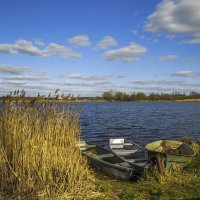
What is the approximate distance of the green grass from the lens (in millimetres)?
7348

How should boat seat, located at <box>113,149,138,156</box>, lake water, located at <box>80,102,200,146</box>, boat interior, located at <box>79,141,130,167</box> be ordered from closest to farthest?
boat interior, located at <box>79,141,130,167</box>, boat seat, located at <box>113,149,138,156</box>, lake water, located at <box>80,102,200,146</box>

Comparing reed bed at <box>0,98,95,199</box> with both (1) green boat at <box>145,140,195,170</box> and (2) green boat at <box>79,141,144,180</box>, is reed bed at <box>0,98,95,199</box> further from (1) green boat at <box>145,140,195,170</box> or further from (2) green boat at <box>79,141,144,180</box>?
(1) green boat at <box>145,140,195,170</box>

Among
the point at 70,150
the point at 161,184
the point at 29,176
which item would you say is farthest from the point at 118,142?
the point at 29,176

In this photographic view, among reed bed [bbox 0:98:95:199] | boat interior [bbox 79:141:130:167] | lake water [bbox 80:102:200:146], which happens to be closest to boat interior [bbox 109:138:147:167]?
boat interior [bbox 79:141:130:167]

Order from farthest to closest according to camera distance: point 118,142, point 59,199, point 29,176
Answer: point 118,142, point 29,176, point 59,199

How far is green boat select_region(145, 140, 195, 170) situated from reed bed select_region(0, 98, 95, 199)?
3.22 m

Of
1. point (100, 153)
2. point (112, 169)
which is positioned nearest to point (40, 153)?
point (112, 169)

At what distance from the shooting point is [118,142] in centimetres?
1441

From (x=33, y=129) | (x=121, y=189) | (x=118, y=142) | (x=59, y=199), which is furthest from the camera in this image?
(x=118, y=142)

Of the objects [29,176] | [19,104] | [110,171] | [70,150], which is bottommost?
[110,171]

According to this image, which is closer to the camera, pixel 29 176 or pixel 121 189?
pixel 29 176

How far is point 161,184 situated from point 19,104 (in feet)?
15.9

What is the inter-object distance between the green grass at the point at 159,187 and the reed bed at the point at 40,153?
791 millimetres

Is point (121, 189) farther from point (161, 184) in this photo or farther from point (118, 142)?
point (118, 142)
